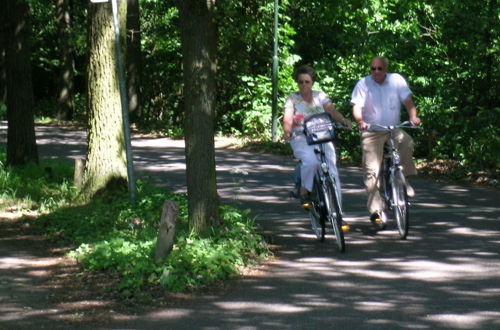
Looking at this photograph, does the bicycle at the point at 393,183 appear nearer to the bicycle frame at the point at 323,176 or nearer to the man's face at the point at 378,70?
the man's face at the point at 378,70

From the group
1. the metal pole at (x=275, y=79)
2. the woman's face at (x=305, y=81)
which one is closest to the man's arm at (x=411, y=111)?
the woman's face at (x=305, y=81)

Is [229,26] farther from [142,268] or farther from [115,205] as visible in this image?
[142,268]

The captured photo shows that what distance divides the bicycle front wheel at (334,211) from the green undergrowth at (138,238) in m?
0.74

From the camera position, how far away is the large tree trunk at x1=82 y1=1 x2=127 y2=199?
1329 centimetres

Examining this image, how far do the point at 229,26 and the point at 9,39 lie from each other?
14.4 meters

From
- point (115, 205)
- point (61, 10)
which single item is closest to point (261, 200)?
A: point (115, 205)

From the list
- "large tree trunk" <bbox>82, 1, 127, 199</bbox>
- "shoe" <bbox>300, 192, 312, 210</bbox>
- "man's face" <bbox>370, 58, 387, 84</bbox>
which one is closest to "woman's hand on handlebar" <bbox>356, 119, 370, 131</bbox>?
"man's face" <bbox>370, 58, 387, 84</bbox>

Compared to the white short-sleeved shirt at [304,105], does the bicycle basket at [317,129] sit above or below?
below

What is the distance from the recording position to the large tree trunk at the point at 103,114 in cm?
1329

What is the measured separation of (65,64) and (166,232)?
3659 cm

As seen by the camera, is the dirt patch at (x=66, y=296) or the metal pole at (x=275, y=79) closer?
the dirt patch at (x=66, y=296)

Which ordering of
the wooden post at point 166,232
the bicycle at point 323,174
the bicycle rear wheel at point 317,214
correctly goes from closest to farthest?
the wooden post at point 166,232 → the bicycle at point 323,174 → the bicycle rear wheel at point 317,214

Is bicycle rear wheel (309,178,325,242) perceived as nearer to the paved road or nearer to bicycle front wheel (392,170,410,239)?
the paved road

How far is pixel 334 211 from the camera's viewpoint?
32.3 ft
